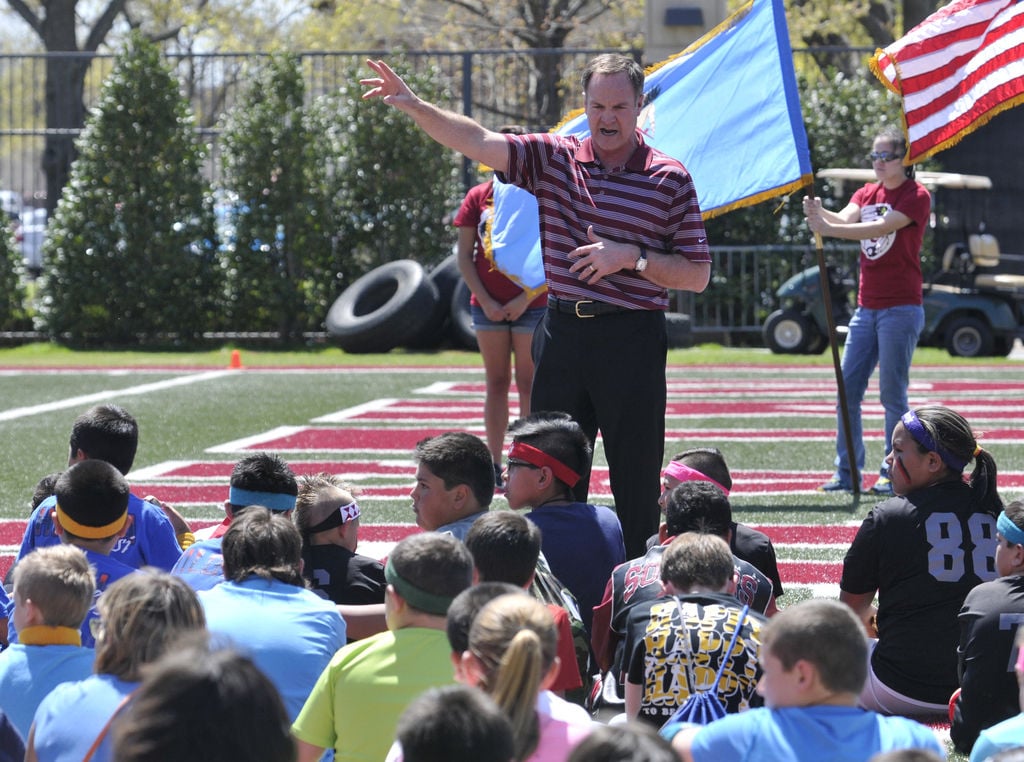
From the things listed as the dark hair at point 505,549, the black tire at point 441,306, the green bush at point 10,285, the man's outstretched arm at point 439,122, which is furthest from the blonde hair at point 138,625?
the green bush at point 10,285

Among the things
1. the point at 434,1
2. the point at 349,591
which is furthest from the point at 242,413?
the point at 434,1

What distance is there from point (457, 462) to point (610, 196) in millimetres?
1369

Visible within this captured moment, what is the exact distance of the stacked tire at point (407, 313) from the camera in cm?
Result: 1908

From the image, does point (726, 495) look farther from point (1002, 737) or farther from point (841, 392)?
point (841, 392)

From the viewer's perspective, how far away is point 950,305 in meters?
18.2

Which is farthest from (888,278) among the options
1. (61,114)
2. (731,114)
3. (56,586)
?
(61,114)

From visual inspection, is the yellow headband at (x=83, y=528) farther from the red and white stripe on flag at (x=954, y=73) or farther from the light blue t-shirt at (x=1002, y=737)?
the red and white stripe on flag at (x=954, y=73)

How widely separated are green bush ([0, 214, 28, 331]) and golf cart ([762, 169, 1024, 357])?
9.87 metres

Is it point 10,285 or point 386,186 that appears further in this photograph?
point 10,285

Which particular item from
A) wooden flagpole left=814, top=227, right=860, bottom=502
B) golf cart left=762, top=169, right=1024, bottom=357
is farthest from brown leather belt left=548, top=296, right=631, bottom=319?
golf cart left=762, top=169, right=1024, bottom=357

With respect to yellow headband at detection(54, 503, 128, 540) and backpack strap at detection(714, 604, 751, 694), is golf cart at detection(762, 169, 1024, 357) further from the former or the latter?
backpack strap at detection(714, 604, 751, 694)

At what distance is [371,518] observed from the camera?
892cm

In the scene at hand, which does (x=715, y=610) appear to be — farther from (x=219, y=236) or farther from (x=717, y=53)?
(x=219, y=236)

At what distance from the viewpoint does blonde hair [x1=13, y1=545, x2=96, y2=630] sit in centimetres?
381
